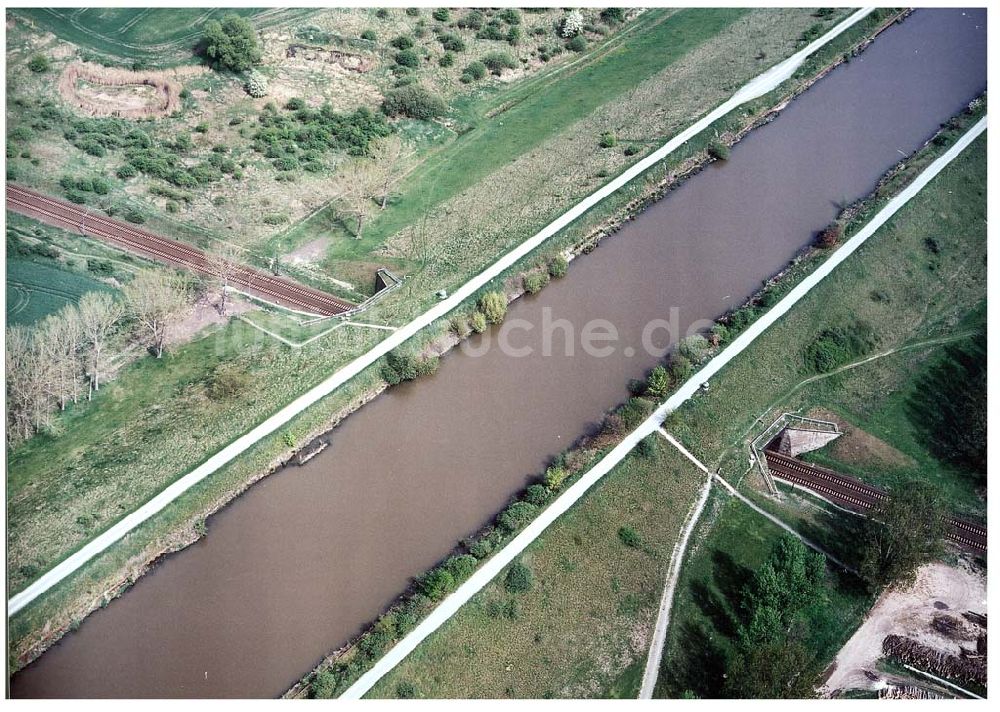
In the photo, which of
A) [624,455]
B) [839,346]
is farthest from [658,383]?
[839,346]

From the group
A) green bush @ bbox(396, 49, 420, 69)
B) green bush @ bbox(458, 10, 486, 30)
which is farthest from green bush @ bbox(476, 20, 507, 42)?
green bush @ bbox(396, 49, 420, 69)

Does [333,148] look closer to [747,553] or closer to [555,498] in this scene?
[555,498]

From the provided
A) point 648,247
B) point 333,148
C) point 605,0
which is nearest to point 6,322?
point 333,148

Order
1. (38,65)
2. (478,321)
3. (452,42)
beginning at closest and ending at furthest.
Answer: (478,321) < (38,65) < (452,42)

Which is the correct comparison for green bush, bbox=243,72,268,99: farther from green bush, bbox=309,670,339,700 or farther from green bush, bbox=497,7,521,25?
green bush, bbox=309,670,339,700

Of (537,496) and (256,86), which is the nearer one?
(537,496)

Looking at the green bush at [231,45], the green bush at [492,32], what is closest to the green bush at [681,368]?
the green bush at [492,32]

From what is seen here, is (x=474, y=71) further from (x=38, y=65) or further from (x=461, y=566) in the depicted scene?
(x=461, y=566)
